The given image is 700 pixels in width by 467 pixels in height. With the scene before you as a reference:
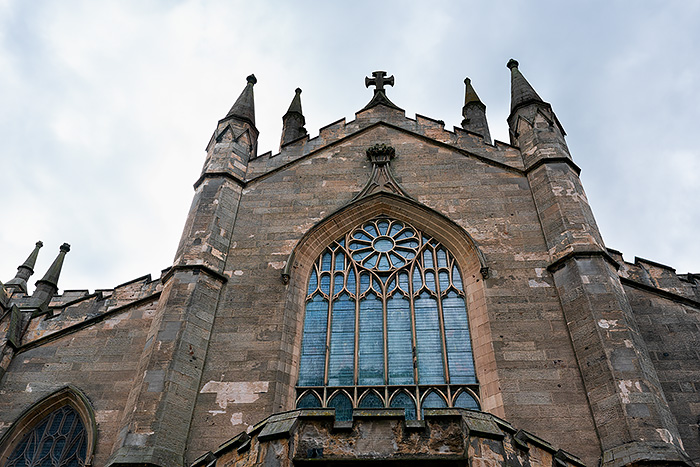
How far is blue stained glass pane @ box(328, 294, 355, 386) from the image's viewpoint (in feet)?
33.5

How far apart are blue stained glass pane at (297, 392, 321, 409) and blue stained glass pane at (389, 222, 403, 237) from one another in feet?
13.7

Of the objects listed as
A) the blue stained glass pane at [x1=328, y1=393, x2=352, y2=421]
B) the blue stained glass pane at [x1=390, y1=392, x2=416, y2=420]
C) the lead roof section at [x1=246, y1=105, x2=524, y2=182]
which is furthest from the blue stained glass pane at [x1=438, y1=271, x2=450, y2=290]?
the lead roof section at [x1=246, y1=105, x2=524, y2=182]

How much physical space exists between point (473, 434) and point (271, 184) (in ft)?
28.8

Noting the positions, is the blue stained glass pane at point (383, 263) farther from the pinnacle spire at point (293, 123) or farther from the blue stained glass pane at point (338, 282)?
the pinnacle spire at point (293, 123)

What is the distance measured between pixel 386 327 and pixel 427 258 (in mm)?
1964

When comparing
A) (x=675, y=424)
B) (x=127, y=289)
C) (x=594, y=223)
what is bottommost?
(x=675, y=424)

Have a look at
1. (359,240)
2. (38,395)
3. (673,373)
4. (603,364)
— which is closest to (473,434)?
(603,364)

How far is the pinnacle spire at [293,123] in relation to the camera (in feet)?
65.8

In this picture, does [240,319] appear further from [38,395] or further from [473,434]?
[473,434]

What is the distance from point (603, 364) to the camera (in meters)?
9.10

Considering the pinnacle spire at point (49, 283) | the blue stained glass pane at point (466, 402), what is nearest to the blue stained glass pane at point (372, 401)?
the blue stained glass pane at point (466, 402)

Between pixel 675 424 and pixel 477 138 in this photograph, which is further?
pixel 477 138

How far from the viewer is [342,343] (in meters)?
10.7

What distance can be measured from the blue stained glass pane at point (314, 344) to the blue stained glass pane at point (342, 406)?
0.42m
